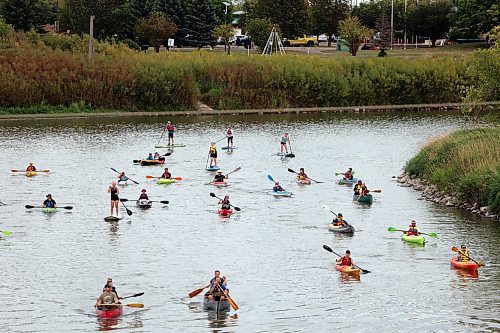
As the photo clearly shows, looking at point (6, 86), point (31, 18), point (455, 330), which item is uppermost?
point (31, 18)

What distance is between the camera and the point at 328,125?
97.3 meters

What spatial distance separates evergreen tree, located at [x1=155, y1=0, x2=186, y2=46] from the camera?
135825mm

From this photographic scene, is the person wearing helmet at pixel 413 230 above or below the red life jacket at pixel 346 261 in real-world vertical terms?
above

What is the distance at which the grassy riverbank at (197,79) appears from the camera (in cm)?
10388

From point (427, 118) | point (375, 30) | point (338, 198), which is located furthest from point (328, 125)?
point (375, 30)

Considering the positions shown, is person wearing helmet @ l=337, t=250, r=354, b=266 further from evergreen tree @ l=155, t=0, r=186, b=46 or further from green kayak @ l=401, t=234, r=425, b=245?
evergreen tree @ l=155, t=0, r=186, b=46

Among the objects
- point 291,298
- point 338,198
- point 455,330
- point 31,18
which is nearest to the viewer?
point 455,330

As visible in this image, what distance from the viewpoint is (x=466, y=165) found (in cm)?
5403

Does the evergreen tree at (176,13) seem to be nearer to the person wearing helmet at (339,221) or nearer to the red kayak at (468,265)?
the person wearing helmet at (339,221)

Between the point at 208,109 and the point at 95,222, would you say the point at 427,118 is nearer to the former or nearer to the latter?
the point at 208,109

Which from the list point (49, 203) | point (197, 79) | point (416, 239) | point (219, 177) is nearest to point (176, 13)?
point (197, 79)

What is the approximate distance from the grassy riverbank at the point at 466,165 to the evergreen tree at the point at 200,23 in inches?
2967

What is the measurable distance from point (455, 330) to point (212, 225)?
1835 cm

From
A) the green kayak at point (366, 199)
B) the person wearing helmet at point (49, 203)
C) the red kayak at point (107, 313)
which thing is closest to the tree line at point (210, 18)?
the green kayak at point (366, 199)
